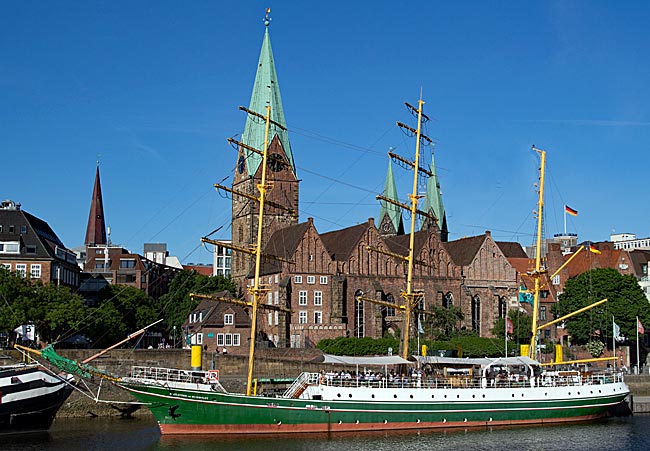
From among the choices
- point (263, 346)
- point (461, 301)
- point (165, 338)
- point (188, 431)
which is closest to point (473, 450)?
point (188, 431)

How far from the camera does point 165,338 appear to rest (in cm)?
11575

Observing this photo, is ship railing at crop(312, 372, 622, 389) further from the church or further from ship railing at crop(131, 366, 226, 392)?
the church

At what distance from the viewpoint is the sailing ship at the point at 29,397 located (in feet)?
166

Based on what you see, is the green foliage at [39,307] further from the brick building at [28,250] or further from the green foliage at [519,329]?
the green foliage at [519,329]

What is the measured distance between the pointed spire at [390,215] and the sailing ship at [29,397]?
97023 millimetres

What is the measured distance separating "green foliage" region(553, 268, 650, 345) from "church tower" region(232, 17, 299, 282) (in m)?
A: 39.1

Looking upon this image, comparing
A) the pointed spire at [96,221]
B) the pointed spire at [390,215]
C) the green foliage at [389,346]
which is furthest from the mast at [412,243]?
the pointed spire at [96,221]

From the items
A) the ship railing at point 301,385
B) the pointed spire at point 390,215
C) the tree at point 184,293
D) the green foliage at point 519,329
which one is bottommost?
the ship railing at point 301,385

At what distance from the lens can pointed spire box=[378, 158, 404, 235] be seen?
146725mm

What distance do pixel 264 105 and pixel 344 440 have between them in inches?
2919

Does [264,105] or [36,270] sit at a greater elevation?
[264,105]

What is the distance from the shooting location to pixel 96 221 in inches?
7362

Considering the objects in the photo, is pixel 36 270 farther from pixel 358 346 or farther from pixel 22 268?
pixel 358 346

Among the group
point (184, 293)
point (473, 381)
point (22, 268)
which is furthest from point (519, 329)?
point (22, 268)
